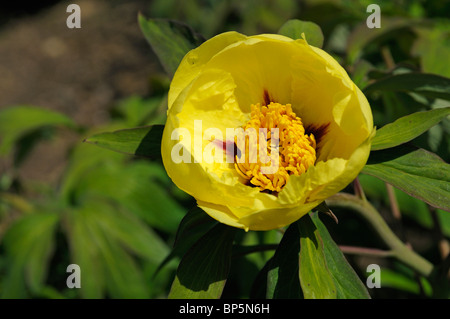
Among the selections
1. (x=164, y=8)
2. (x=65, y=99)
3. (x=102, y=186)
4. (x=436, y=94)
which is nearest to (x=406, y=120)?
(x=436, y=94)

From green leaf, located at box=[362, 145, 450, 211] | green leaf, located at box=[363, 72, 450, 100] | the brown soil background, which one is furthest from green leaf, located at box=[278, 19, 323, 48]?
the brown soil background

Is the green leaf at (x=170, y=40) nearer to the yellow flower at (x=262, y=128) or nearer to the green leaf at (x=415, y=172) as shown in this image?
the yellow flower at (x=262, y=128)

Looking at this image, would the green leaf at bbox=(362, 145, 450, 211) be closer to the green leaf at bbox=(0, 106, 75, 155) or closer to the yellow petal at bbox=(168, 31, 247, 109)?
the yellow petal at bbox=(168, 31, 247, 109)

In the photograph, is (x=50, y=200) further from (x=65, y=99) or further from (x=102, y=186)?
(x=65, y=99)

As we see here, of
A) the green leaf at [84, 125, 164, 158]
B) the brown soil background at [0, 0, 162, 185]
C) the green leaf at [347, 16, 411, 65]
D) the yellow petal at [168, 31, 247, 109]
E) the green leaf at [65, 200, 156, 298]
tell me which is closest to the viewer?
the yellow petal at [168, 31, 247, 109]

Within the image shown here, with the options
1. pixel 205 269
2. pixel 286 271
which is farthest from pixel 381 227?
pixel 205 269
